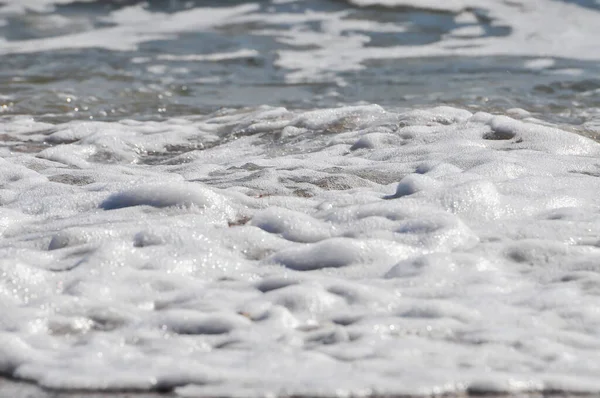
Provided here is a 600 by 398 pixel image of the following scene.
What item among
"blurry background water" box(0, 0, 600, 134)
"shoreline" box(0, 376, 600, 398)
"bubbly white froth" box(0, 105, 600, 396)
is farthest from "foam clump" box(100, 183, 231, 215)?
"blurry background water" box(0, 0, 600, 134)

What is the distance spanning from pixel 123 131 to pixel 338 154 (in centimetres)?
181

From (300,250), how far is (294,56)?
717cm

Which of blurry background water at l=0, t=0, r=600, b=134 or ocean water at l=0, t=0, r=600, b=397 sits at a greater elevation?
ocean water at l=0, t=0, r=600, b=397

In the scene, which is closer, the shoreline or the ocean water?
the shoreline

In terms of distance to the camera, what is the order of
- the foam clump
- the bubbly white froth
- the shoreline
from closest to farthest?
the shoreline, the bubbly white froth, the foam clump

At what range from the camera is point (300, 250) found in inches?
113

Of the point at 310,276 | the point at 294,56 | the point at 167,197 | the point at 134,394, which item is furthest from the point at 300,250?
the point at 294,56

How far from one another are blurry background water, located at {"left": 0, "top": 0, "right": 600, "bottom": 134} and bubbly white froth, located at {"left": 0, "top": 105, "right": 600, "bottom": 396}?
8.97ft

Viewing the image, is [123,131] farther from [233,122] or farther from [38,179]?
[38,179]

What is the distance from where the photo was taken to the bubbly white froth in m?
2.11

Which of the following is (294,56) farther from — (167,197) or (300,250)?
(300,250)

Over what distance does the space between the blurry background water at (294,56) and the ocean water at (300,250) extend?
18.3 inches

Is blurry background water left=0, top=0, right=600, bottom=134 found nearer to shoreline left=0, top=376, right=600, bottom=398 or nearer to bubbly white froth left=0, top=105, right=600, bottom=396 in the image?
bubbly white froth left=0, top=105, right=600, bottom=396

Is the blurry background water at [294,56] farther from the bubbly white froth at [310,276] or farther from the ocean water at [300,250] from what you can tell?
the bubbly white froth at [310,276]
